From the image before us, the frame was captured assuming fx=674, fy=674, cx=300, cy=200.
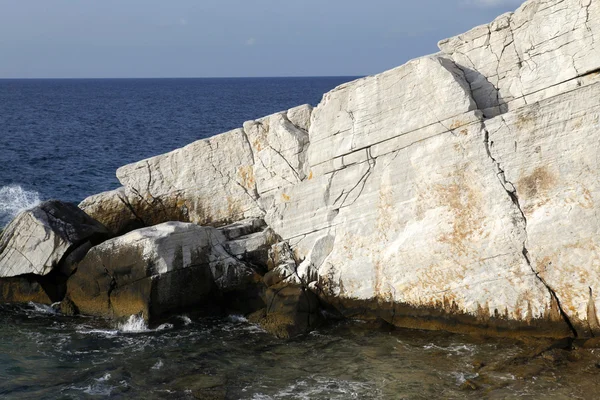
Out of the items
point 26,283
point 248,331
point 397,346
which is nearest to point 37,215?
point 26,283

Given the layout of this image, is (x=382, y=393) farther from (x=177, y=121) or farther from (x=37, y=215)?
(x=177, y=121)

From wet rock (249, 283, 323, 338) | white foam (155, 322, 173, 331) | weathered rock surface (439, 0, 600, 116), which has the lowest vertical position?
white foam (155, 322, 173, 331)

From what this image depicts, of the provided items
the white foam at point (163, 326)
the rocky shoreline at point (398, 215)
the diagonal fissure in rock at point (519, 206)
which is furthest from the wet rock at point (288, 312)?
the diagonal fissure in rock at point (519, 206)

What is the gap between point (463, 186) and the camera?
14758 mm

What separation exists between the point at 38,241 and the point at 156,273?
3.81 m

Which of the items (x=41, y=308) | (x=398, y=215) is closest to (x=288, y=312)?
(x=398, y=215)

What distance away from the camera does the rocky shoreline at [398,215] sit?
13883 mm

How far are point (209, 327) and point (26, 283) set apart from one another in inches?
216

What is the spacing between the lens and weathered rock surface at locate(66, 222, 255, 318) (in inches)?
626

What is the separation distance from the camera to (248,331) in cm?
1556

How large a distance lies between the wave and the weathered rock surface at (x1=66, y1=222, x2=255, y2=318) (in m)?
10.4

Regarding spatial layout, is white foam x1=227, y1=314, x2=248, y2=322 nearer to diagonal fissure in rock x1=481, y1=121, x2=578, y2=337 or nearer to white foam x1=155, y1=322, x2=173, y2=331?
white foam x1=155, y1=322, x2=173, y2=331

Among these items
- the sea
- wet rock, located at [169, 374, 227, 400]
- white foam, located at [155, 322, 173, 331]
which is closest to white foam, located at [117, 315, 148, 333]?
the sea

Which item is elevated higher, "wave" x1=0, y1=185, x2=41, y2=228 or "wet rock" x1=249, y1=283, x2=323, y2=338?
"wave" x1=0, y1=185, x2=41, y2=228
